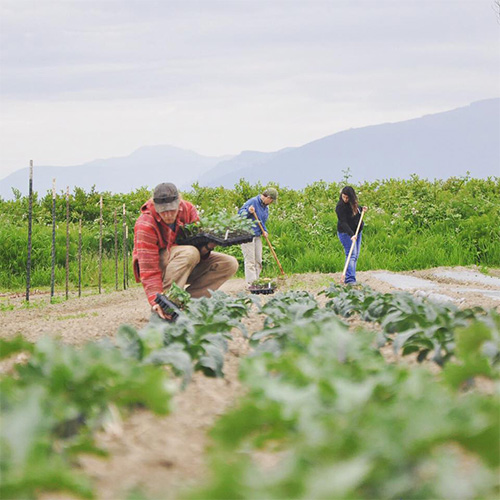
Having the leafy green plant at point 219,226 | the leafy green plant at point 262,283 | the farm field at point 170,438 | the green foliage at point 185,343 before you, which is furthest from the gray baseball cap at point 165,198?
the leafy green plant at point 262,283

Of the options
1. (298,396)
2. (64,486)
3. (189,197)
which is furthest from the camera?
(189,197)

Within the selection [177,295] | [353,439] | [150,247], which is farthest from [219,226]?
[353,439]

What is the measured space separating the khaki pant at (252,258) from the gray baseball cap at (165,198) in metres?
5.06

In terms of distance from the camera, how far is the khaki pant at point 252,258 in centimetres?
1075

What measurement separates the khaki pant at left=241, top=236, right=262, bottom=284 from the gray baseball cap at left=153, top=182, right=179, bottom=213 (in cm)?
506

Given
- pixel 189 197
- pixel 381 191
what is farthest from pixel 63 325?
pixel 381 191

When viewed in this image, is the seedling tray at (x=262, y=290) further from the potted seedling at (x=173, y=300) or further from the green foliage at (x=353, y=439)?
the green foliage at (x=353, y=439)

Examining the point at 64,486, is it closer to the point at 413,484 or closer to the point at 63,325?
the point at 413,484

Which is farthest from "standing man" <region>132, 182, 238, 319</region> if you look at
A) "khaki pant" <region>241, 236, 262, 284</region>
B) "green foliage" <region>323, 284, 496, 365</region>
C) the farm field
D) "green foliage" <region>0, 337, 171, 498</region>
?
"khaki pant" <region>241, 236, 262, 284</region>

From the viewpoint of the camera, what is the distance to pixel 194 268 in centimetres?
665

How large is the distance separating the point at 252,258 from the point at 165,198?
207 inches

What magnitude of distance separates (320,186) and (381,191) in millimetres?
1588

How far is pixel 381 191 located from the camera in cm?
1720

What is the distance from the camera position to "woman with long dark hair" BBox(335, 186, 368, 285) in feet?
31.7
